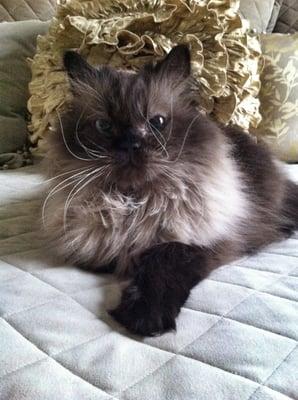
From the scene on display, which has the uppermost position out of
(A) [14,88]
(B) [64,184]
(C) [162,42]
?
(C) [162,42]

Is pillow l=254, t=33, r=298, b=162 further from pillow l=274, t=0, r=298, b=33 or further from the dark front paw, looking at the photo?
the dark front paw

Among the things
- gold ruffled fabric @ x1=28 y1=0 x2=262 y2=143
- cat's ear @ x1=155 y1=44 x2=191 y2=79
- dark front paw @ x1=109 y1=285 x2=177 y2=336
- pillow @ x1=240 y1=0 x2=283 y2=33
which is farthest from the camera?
pillow @ x1=240 y1=0 x2=283 y2=33

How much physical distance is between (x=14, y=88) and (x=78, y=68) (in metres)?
0.89

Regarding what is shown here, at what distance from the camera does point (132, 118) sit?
980 mm

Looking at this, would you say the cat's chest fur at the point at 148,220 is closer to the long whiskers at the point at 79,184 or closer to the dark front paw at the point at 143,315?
the long whiskers at the point at 79,184

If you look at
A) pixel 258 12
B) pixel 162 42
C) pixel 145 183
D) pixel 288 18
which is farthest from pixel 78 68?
pixel 288 18

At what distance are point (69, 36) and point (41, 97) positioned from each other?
250 millimetres

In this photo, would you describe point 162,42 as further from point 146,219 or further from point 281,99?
point 146,219

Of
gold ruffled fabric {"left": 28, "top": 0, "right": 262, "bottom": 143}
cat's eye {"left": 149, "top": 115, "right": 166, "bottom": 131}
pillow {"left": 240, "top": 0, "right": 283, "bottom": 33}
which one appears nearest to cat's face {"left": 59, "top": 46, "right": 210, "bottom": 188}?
cat's eye {"left": 149, "top": 115, "right": 166, "bottom": 131}

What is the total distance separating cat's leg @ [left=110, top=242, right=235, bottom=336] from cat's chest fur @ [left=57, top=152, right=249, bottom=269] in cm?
5

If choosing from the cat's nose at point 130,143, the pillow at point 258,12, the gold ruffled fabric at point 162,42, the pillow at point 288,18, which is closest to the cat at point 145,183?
the cat's nose at point 130,143

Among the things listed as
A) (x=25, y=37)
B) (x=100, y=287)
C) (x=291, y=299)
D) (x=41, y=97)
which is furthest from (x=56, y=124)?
(x=25, y=37)

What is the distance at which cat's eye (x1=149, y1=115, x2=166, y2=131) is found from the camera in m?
1.00

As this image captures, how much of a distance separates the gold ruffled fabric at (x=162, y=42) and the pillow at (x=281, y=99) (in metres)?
0.14
